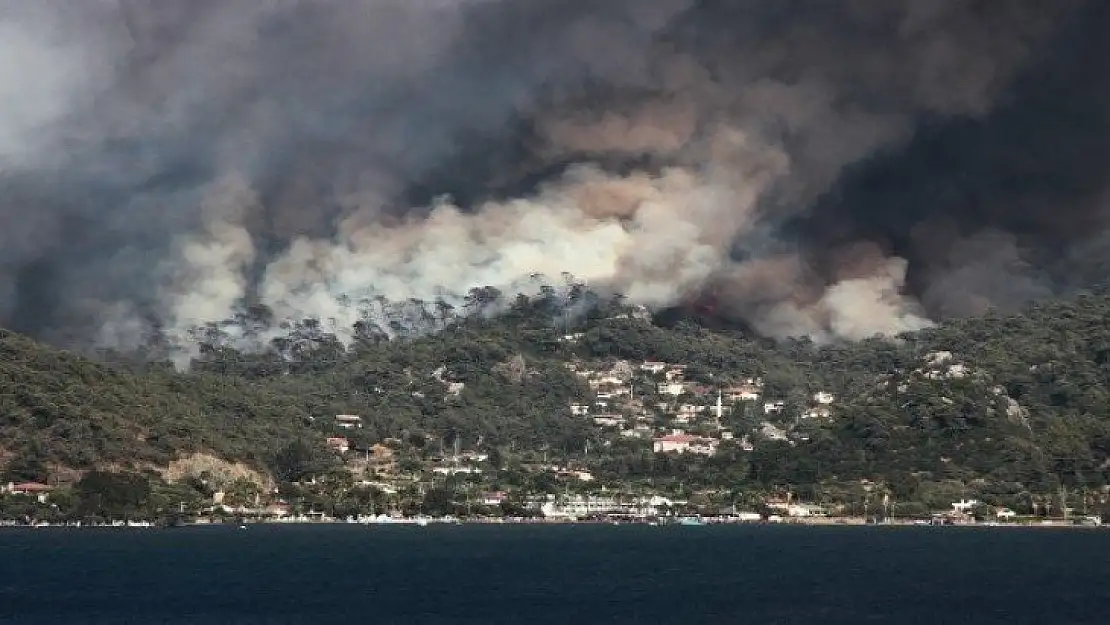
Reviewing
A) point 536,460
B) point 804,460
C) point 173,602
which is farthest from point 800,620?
point 536,460

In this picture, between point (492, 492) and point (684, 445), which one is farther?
point (684, 445)

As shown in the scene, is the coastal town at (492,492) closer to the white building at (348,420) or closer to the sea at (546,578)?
the white building at (348,420)

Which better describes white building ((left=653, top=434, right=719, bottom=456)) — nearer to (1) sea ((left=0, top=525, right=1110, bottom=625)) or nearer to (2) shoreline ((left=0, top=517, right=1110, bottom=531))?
(2) shoreline ((left=0, top=517, right=1110, bottom=531))

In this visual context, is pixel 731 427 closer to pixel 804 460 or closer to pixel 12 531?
pixel 804 460

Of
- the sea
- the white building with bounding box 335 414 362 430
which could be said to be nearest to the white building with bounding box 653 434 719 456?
the white building with bounding box 335 414 362 430

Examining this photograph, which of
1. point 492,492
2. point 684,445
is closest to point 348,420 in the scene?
point 492,492

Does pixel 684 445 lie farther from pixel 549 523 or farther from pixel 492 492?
pixel 492 492
